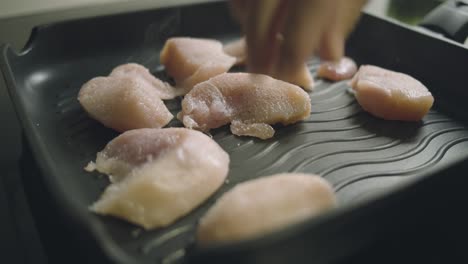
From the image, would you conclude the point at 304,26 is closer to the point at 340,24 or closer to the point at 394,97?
the point at 340,24

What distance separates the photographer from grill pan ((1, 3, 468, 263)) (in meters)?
0.64

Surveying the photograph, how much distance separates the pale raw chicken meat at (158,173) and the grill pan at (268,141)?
0.02 metres

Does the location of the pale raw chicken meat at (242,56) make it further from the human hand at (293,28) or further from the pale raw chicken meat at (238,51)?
the human hand at (293,28)

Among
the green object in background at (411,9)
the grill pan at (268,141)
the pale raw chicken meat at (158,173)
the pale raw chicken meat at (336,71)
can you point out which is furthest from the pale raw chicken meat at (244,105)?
the green object in background at (411,9)

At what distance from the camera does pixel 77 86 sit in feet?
4.17

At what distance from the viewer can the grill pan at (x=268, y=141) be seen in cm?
64

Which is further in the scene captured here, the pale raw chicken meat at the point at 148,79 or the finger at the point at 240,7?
the pale raw chicken meat at the point at 148,79

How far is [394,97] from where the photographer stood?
1134mm

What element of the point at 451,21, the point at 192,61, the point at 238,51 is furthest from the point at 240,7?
the point at 451,21

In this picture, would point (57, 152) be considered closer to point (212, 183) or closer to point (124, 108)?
point (124, 108)

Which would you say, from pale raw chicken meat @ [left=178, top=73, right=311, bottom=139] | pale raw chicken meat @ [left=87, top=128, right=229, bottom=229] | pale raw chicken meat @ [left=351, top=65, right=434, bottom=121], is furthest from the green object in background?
pale raw chicken meat @ [left=87, top=128, right=229, bottom=229]

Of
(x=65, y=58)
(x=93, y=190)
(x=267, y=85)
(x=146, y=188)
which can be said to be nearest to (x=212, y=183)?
(x=146, y=188)

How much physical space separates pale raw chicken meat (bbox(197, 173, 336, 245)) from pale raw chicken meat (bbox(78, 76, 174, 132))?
0.38 metres

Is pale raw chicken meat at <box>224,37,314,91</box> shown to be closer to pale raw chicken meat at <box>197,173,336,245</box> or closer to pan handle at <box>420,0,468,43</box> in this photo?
pan handle at <box>420,0,468,43</box>
